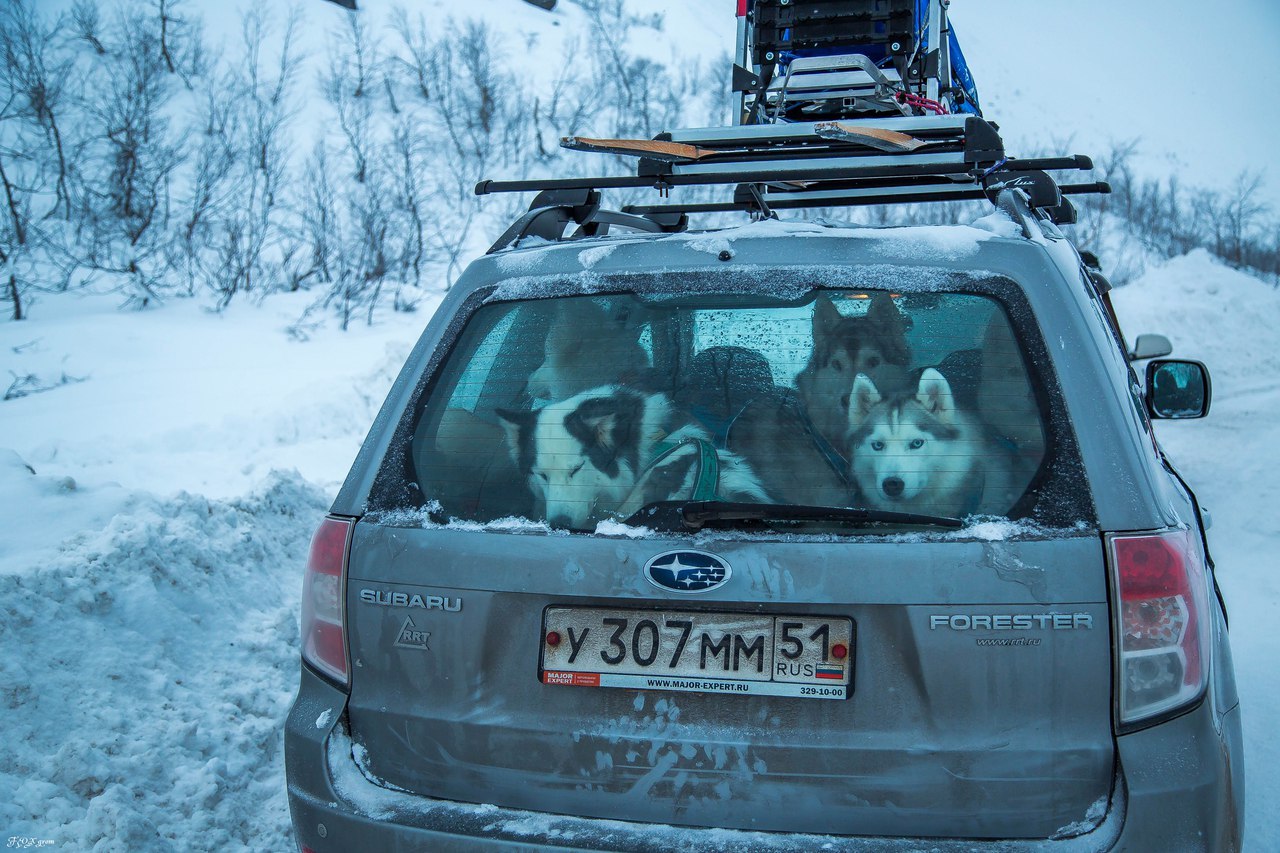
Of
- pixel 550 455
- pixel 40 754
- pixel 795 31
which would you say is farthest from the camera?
pixel 795 31

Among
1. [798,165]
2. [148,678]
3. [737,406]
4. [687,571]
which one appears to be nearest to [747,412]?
[737,406]

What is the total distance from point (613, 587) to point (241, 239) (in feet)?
46.5

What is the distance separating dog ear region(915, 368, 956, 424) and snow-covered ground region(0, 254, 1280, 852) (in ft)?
6.59

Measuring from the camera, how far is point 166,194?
14.7 metres

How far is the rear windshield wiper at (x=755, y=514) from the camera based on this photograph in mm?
1778

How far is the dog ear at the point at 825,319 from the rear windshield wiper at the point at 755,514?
0.42 metres

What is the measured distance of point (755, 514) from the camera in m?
1.82

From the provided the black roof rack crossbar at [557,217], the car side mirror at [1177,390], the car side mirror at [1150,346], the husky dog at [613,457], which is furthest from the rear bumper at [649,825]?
the car side mirror at [1150,346]

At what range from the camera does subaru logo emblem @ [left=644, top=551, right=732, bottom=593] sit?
5.86 ft

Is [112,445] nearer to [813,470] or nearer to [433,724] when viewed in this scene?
[433,724]

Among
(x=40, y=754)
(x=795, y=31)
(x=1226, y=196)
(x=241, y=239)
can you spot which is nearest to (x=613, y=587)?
(x=40, y=754)

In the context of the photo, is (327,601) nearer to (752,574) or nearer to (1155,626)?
(752,574)

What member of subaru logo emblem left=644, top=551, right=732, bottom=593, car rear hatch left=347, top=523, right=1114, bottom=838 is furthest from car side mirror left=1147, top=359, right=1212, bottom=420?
subaru logo emblem left=644, top=551, right=732, bottom=593

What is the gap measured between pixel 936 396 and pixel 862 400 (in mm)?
156
